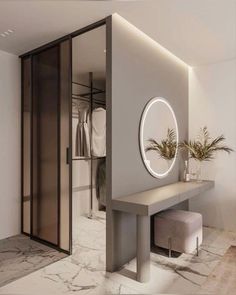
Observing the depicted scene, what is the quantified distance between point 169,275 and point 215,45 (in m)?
2.63

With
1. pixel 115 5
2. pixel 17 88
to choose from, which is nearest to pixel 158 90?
pixel 115 5

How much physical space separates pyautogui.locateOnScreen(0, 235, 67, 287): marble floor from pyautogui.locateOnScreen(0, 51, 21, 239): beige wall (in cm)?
26

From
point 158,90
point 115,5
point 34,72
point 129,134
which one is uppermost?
point 115,5

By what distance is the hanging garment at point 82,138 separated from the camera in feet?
12.3

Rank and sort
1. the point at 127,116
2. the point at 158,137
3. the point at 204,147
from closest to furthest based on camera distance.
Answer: the point at 127,116
the point at 158,137
the point at 204,147

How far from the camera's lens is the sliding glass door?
8.92ft

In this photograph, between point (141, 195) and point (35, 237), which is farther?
point (35, 237)

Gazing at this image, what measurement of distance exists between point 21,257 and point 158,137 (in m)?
2.06

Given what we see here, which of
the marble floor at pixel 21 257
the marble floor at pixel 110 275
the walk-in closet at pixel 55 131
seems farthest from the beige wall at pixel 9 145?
the marble floor at pixel 110 275

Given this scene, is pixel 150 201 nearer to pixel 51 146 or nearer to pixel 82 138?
pixel 51 146

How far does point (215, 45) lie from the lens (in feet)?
9.89

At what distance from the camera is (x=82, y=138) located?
3.76 meters

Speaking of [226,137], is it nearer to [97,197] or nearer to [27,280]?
[97,197]

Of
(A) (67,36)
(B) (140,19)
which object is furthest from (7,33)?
(B) (140,19)
